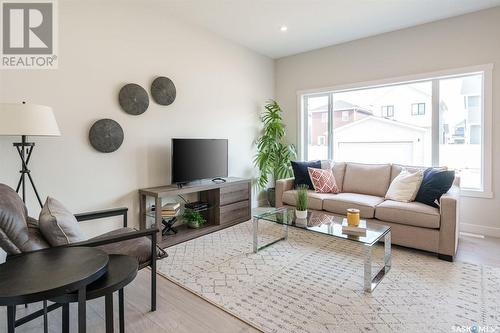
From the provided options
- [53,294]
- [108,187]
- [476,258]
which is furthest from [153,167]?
[476,258]

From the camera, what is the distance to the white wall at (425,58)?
3338mm

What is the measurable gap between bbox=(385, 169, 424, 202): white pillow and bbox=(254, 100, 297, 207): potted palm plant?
1.88 meters

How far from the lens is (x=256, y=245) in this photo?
2.92m

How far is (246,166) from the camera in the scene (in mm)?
4754

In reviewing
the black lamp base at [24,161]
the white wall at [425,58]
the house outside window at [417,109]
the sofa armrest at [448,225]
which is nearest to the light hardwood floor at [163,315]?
the black lamp base at [24,161]

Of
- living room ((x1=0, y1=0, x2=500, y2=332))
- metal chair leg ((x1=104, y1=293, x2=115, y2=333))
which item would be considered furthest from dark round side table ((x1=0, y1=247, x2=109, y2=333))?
metal chair leg ((x1=104, y1=293, x2=115, y2=333))

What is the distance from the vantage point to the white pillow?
320cm

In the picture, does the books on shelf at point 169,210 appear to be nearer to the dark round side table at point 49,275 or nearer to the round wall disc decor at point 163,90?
the round wall disc decor at point 163,90

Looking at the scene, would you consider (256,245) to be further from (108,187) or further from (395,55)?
(395,55)

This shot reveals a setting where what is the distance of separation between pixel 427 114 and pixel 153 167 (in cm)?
390

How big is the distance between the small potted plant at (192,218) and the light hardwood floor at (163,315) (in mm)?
1285

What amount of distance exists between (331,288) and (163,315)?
130 cm

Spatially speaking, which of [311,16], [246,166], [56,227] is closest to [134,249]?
[56,227]

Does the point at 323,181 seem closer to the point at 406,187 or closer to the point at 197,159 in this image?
the point at 406,187
